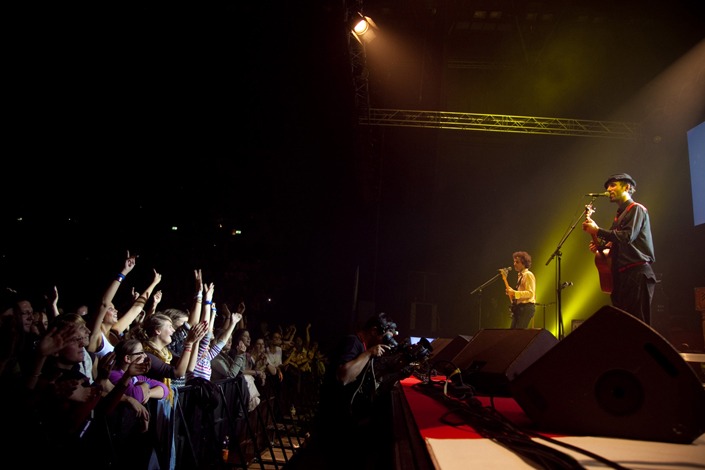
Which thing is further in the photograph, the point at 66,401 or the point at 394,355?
the point at 394,355

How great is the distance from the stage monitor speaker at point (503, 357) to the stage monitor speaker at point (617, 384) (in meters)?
0.46

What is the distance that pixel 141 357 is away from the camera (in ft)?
10.0

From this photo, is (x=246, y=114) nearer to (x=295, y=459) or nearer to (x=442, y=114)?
(x=442, y=114)

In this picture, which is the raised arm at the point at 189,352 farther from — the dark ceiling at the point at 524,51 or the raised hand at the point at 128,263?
the dark ceiling at the point at 524,51

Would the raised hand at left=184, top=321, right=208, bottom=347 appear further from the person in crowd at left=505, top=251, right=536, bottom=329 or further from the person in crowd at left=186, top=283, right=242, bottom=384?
the person in crowd at left=505, top=251, right=536, bottom=329

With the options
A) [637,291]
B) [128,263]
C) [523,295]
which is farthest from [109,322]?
[523,295]

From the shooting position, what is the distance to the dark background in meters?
7.07

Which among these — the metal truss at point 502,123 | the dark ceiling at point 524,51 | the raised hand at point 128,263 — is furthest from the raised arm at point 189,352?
the metal truss at point 502,123

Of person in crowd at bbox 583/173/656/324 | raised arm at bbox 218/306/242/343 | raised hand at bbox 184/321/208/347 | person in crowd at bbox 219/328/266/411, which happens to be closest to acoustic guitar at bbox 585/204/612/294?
person in crowd at bbox 583/173/656/324

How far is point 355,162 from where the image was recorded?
10289 millimetres

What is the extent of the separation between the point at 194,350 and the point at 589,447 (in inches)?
135

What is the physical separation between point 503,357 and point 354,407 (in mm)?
1326

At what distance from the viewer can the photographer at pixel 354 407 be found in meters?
2.95

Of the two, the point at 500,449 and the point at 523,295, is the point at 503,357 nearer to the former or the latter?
the point at 500,449
